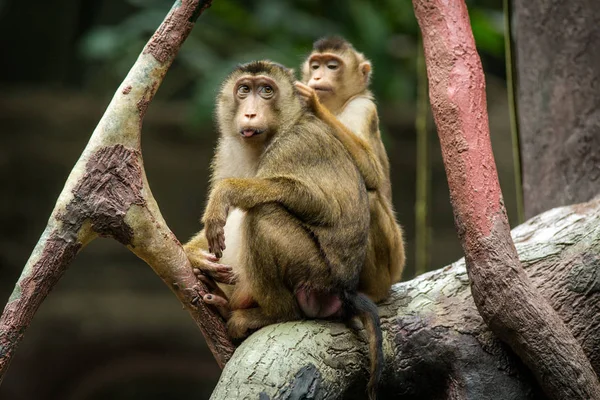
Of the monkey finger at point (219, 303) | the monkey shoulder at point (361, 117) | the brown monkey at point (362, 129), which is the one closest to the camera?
the monkey finger at point (219, 303)

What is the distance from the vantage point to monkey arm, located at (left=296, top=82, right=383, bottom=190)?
15.5 ft

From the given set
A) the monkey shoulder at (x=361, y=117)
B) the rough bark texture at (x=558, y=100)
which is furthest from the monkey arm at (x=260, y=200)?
the rough bark texture at (x=558, y=100)

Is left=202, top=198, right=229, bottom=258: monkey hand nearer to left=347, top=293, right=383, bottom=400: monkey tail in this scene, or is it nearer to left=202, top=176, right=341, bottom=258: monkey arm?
left=202, top=176, right=341, bottom=258: monkey arm

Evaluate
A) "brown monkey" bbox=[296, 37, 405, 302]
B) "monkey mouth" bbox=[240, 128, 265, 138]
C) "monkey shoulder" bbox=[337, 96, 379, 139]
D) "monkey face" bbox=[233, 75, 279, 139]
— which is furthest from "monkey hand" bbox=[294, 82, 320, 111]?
"monkey shoulder" bbox=[337, 96, 379, 139]

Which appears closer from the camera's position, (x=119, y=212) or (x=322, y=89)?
(x=119, y=212)

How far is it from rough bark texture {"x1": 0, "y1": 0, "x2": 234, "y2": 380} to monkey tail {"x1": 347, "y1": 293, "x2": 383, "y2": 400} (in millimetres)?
756

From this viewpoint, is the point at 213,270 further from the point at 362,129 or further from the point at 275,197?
the point at 362,129

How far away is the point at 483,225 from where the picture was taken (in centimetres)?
420

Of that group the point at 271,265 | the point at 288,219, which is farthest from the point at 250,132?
the point at 271,265

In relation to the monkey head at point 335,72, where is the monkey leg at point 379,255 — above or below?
below

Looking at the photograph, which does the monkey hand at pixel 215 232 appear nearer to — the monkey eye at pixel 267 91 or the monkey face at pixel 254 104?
the monkey face at pixel 254 104

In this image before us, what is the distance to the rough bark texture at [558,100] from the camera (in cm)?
590

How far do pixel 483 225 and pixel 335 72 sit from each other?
6.64 feet

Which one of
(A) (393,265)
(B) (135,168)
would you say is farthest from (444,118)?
(B) (135,168)
